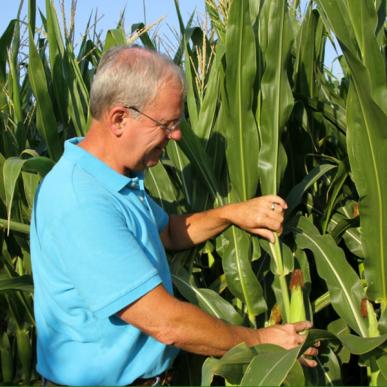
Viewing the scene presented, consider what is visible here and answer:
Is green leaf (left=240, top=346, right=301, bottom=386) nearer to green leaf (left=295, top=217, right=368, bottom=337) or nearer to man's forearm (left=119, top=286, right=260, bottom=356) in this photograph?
man's forearm (left=119, top=286, right=260, bottom=356)

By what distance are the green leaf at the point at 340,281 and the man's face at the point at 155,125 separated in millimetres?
674

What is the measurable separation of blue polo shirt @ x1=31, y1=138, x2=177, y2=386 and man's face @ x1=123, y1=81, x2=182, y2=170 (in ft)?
0.28

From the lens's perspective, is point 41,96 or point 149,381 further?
point 41,96

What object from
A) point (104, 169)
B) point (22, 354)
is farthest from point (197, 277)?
point (104, 169)

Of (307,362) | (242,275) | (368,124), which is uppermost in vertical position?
(368,124)

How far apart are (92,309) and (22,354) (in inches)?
46.2

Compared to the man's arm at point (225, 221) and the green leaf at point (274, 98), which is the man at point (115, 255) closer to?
the man's arm at point (225, 221)

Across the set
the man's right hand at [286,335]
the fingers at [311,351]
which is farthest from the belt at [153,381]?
the fingers at [311,351]

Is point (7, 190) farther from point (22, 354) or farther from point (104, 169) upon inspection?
point (22, 354)

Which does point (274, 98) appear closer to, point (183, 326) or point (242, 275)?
point (242, 275)

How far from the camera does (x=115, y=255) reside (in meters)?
1.65

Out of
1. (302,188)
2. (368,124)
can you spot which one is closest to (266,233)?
(302,188)

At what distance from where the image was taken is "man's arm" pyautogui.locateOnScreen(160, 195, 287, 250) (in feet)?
7.04

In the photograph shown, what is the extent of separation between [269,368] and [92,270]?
506 millimetres
